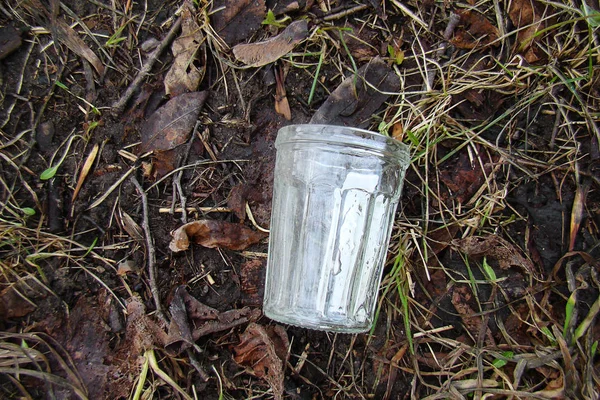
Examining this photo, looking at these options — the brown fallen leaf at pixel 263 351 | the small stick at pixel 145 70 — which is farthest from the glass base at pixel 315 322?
the small stick at pixel 145 70

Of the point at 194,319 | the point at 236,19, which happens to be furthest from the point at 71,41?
the point at 194,319

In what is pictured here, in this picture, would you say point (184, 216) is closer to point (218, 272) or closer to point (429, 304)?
point (218, 272)

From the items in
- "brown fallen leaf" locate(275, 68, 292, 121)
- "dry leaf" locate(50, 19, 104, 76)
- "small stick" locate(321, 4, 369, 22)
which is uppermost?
"small stick" locate(321, 4, 369, 22)

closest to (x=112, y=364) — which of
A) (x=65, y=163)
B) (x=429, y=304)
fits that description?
(x=65, y=163)

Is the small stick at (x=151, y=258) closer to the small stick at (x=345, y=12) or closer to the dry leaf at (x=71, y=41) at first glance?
the dry leaf at (x=71, y=41)

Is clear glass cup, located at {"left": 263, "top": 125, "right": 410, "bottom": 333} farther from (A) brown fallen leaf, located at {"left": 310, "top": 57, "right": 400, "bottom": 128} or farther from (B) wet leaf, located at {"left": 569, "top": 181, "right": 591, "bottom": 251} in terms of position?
(B) wet leaf, located at {"left": 569, "top": 181, "right": 591, "bottom": 251}

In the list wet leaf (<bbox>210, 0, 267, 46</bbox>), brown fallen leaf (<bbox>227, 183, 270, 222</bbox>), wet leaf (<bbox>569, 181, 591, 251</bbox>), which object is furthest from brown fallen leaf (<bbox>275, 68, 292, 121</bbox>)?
wet leaf (<bbox>569, 181, 591, 251</bbox>)

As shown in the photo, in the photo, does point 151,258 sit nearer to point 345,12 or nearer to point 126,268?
point 126,268
